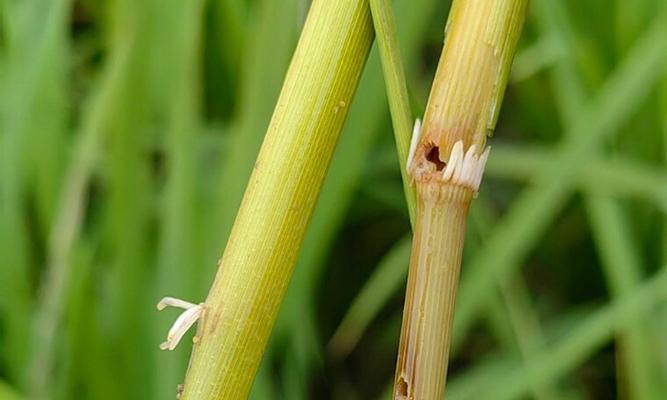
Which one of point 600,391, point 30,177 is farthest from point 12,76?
point 600,391

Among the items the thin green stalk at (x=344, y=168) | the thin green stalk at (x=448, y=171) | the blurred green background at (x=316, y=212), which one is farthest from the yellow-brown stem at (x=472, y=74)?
the thin green stalk at (x=344, y=168)

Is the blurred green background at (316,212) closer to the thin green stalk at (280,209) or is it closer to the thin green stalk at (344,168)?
the thin green stalk at (344,168)

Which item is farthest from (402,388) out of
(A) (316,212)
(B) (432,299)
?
(A) (316,212)

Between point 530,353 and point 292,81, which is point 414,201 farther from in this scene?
point 530,353

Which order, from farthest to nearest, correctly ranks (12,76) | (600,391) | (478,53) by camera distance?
(600,391) → (12,76) → (478,53)

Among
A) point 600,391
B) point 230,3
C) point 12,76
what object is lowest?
point 600,391

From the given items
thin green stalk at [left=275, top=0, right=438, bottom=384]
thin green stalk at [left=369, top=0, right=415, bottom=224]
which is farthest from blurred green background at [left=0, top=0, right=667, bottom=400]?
thin green stalk at [left=369, top=0, right=415, bottom=224]
